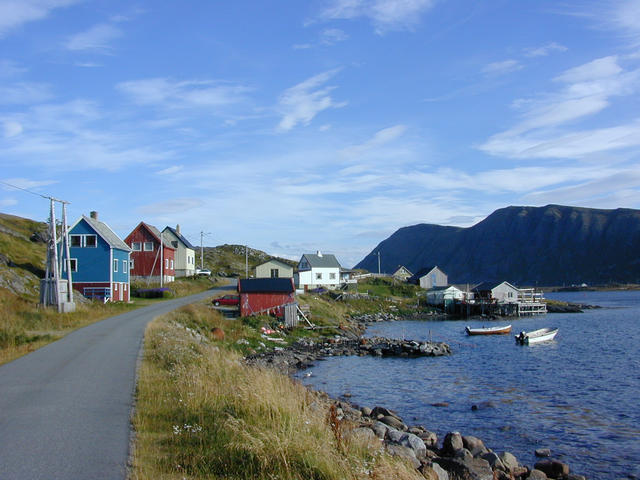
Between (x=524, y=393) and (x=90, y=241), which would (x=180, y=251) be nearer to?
(x=90, y=241)

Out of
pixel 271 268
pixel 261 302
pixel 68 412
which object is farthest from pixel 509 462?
pixel 271 268

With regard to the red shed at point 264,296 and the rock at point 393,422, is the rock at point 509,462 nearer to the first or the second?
the rock at point 393,422

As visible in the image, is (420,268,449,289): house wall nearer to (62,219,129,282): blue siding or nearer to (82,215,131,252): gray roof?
(82,215,131,252): gray roof

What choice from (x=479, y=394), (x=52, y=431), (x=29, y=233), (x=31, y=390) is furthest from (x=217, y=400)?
(x=29, y=233)

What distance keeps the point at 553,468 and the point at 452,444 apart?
→ 8.66 ft

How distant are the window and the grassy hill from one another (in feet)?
160

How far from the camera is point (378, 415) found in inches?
769

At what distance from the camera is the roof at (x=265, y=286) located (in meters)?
43.4

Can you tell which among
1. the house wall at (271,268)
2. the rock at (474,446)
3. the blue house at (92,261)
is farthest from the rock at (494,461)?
the house wall at (271,268)

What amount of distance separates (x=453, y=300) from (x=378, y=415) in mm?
69903

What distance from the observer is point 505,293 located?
90562mm

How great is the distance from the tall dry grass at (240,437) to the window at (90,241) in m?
37.7

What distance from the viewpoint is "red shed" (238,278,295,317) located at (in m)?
43.2

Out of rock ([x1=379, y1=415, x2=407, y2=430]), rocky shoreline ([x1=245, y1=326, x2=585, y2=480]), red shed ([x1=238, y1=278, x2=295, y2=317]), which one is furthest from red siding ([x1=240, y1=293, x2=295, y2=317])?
rock ([x1=379, y1=415, x2=407, y2=430])
